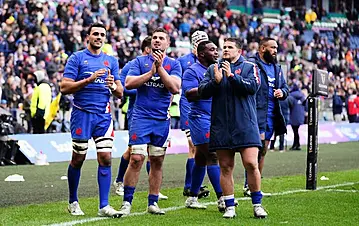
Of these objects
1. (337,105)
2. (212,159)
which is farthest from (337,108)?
(212,159)

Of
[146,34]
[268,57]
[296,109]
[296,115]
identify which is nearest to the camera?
[268,57]

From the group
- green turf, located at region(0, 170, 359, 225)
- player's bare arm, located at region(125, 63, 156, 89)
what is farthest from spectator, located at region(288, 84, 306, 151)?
player's bare arm, located at region(125, 63, 156, 89)

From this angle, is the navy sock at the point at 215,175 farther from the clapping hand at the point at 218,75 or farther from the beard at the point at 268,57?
the beard at the point at 268,57

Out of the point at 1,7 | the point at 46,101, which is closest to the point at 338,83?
the point at 1,7

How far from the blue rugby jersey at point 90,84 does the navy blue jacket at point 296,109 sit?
660 inches

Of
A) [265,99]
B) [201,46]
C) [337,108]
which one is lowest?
[337,108]

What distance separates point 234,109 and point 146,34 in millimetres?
24122

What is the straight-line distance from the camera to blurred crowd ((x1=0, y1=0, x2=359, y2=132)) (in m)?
26.2

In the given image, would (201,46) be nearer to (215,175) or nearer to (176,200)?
(215,175)

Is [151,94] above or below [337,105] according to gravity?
above

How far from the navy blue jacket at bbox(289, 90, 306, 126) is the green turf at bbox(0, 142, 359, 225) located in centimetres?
746

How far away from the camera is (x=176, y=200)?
1232cm

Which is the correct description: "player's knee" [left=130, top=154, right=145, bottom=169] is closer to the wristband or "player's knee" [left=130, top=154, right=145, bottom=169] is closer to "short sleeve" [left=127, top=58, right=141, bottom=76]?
the wristband

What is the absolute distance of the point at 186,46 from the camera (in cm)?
3550
